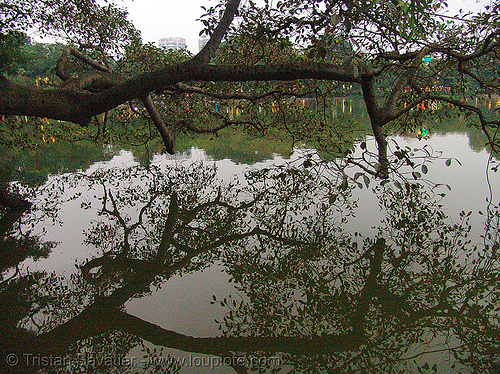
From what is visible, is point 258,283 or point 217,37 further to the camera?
point 217,37

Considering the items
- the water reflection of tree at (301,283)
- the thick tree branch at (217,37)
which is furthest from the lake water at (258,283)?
the thick tree branch at (217,37)

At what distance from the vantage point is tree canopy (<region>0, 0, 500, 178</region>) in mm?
3395

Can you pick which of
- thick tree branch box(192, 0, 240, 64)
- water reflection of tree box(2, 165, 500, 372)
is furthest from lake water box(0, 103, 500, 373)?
thick tree branch box(192, 0, 240, 64)

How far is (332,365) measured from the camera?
213 centimetres

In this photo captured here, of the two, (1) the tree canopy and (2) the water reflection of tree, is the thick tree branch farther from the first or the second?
(2) the water reflection of tree

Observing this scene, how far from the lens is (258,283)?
124 inches

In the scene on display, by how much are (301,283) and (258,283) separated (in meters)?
0.40

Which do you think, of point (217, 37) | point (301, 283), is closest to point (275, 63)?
point (217, 37)

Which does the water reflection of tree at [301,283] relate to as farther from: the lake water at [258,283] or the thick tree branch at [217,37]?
the thick tree branch at [217,37]

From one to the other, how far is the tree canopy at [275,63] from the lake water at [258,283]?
102 cm

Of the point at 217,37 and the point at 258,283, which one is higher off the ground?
the point at 217,37

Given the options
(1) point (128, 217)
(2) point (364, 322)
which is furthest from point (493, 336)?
(1) point (128, 217)

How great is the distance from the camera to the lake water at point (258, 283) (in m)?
2.25

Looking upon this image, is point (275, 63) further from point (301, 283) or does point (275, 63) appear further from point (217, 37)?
point (301, 283)
